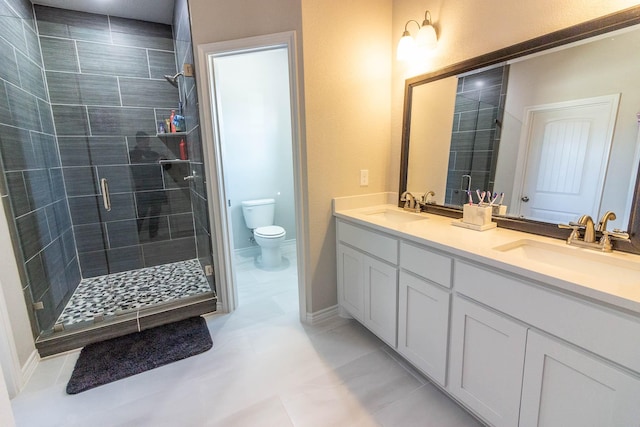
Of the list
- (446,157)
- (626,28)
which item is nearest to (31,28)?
(446,157)

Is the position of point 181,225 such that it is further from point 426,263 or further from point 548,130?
point 548,130

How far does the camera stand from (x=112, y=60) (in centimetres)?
288

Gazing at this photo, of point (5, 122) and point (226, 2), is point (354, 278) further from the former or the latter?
point (5, 122)

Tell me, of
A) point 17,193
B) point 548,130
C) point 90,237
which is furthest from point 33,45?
point 548,130

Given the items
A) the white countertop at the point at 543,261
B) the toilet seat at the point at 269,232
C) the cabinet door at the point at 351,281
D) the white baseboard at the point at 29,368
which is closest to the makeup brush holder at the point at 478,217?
the white countertop at the point at 543,261

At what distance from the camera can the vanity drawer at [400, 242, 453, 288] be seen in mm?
1435

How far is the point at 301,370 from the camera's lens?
1834mm

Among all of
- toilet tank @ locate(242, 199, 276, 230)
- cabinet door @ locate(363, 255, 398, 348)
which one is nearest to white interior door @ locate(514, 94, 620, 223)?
cabinet door @ locate(363, 255, 398, 348)

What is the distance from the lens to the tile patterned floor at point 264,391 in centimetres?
151

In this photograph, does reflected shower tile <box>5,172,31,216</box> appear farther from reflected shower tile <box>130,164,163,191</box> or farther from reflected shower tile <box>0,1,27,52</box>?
reflected shower tile <box>130,164,163,191</box>

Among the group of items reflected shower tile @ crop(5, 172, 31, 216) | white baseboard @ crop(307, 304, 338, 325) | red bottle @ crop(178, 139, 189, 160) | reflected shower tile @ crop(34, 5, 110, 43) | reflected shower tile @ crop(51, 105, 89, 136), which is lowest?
white baseboard @ crop(307, 304, 338, 325)

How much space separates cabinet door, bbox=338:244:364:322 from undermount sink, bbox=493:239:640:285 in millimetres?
915

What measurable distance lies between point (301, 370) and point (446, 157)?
5.57 ft

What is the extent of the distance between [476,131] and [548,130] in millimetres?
411
